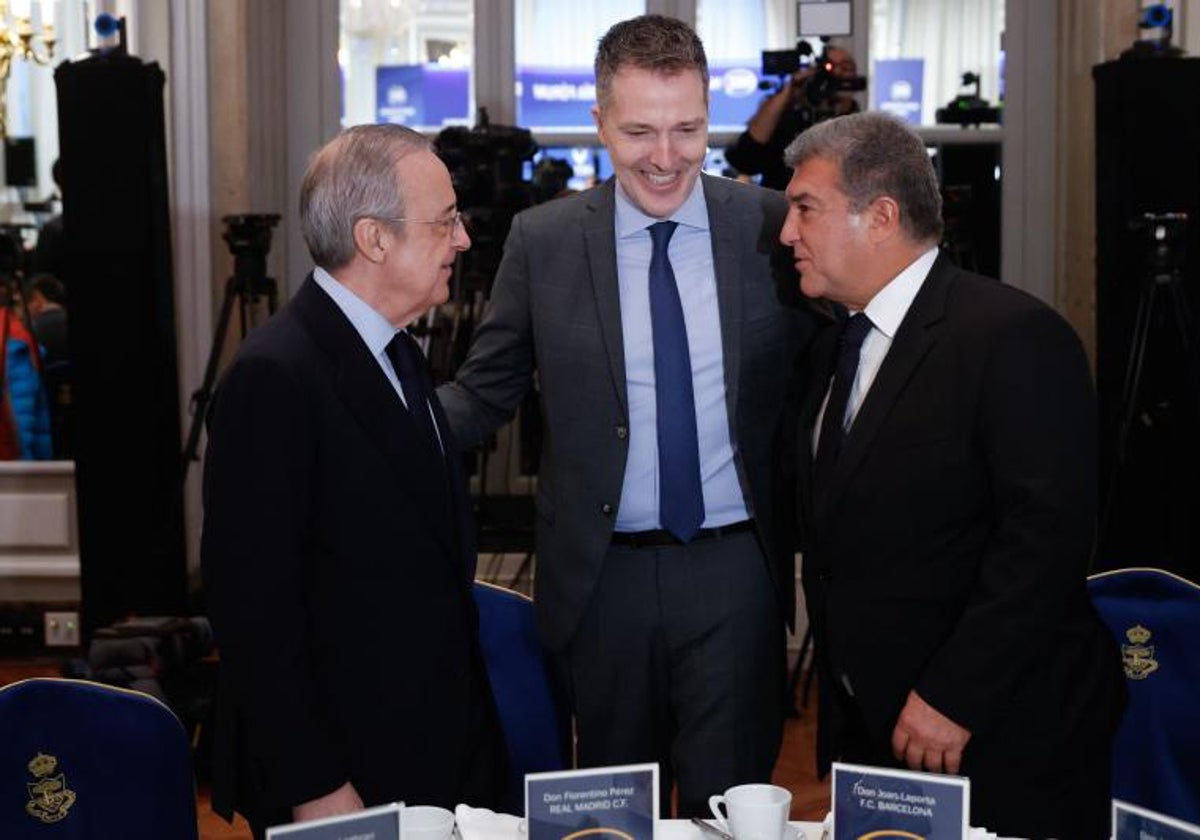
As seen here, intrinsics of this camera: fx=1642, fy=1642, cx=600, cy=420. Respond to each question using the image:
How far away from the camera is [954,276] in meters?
2.29

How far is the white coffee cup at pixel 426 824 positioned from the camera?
5.59 feet

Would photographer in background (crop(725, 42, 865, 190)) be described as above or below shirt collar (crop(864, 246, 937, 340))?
above

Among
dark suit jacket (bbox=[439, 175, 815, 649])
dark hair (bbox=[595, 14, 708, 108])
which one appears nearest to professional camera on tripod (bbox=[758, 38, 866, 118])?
dark suit jacket (bbox=[439, 175, 815, 649])

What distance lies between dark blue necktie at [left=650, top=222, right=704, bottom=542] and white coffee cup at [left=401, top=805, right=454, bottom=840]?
2.70ft

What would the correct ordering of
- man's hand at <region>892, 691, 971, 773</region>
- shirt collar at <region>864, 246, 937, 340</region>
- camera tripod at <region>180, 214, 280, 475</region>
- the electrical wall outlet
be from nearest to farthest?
man's hand at <region>892, 691, 971, 773</region> < shirt collar at <region>864, 246, 937, 340</region> < camera tripod at <region>180, 214, 280, 475</region> < the electrical wall outlet

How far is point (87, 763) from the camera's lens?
2.12 m

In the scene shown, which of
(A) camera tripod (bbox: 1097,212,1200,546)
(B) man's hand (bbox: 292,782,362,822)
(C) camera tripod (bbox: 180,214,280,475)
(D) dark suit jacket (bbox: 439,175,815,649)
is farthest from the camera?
(C) camera tripod (bbox: 180,214,280,475)

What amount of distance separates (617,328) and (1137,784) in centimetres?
104

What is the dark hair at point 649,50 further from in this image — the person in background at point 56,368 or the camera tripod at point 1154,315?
the person in background at point 56,368

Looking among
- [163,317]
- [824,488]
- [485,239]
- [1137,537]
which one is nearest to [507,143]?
[485,239]

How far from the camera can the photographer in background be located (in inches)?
195

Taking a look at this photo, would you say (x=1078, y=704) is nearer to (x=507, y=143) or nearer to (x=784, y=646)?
(x=784, y=646)

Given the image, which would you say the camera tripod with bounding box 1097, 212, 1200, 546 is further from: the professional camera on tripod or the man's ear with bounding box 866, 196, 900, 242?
the man's ear with bounding box 866, 196, 900, 242

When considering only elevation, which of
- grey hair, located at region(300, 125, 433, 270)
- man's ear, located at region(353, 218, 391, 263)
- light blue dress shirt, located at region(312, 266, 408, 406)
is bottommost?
light blue dress shirt, located at region(312, 266, 408, 406)
